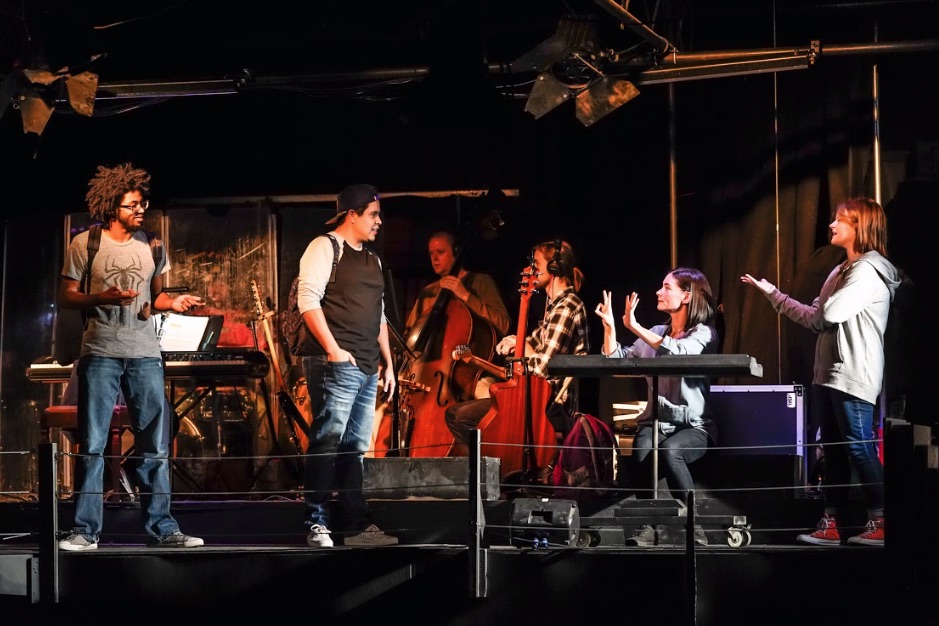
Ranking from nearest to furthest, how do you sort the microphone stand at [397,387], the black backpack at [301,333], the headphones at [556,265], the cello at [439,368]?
the black backpack at [301,333] < the headphones at [556,265] < the microphone stand at [397,387] < the cello at [439,368]

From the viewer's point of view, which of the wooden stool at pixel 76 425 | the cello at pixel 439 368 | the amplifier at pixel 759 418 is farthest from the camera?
the cello at pixel 439 368

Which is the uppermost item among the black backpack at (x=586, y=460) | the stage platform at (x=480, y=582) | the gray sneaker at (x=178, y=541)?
the black backpack at (x=586, y=460)

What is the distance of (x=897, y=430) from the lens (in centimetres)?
555

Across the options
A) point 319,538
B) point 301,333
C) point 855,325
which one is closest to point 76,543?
point 319,538

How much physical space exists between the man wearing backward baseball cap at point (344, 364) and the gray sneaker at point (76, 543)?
105 cm

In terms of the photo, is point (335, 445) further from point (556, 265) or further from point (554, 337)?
point (556, 265)

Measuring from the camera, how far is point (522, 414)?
26.3 ft

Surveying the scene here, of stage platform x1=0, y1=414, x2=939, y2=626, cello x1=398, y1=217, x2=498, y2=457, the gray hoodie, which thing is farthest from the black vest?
cello x1=398, y1=217, x2=498, y2=457

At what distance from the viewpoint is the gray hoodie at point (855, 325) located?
19.7 ft

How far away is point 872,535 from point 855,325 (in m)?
1.02

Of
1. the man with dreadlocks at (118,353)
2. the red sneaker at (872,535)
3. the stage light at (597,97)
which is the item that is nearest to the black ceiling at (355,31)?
the stage light at (597,97)

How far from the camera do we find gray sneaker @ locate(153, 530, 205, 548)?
237 inches

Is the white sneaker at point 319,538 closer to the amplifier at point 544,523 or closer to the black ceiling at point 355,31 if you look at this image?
the amplifier at point 544,523

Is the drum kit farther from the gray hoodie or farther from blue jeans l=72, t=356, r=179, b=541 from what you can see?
the gray hoodie
